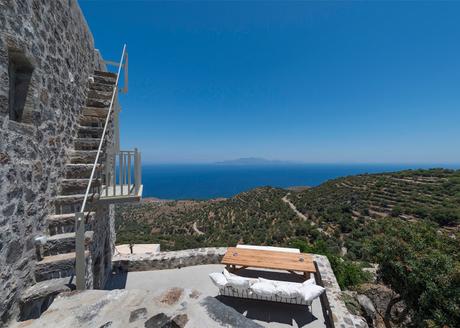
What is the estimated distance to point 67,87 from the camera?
11.9 feet

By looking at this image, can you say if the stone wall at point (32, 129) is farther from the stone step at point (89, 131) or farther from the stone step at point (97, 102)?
the stone step at point (97, 102)

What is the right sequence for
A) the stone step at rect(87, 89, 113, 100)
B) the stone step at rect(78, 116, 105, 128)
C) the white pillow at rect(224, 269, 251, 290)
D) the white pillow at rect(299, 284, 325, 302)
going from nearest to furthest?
the white pillow at rect(299, 284, 325, 302) → the white pillow at rect(224, 269, 251, 290) → the stone step at rect(78, 116, 105, 128) → the stone step at rect(87, 89, 113, 100)

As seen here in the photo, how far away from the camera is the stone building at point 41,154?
2.15m

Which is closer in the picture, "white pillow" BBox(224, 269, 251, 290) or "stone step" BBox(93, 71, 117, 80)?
"white pillow" BBox(224, 269, 251, 290)

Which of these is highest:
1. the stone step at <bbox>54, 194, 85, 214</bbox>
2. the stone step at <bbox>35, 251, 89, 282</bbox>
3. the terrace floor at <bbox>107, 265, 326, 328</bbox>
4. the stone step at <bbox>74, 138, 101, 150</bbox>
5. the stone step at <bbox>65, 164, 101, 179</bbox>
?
the stone step at <bbox>74, 138, 101, 150</bbox>

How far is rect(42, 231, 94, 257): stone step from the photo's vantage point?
9.16 ft

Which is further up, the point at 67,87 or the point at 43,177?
the point at 67,87

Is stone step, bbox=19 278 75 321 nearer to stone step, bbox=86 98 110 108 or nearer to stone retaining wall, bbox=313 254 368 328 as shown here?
stone step, bbox=86 98 110 108

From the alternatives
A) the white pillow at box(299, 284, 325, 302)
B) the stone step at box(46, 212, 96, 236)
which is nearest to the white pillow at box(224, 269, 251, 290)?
the white pillow at box(299, 284, 325, 302)

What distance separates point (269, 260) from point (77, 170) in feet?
13.8

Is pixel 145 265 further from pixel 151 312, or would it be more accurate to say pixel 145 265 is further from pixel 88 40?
pixel 88 40

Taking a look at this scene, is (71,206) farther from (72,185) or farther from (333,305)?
(333,305)

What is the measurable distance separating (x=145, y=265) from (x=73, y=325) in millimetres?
4578

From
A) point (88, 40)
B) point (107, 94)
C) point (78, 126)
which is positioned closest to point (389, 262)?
point (78, 126)
